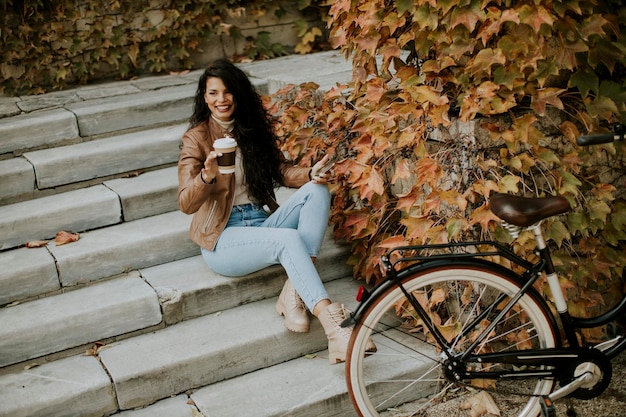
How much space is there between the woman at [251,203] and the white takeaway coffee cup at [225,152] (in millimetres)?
152

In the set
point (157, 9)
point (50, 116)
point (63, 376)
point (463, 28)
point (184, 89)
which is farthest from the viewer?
point (157, 9)

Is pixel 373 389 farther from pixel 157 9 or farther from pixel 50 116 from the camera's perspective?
pixel 157 9

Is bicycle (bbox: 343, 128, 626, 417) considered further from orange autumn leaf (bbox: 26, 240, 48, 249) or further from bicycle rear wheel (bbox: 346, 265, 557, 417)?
orange autumn leaf (bbox: 26, 240, 48, 249)

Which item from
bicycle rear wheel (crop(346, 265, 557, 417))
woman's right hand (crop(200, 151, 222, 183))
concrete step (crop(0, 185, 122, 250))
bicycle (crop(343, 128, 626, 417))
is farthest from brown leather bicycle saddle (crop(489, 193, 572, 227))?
concrete step (crop(0, 185, 122, 250))

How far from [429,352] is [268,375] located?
785mm

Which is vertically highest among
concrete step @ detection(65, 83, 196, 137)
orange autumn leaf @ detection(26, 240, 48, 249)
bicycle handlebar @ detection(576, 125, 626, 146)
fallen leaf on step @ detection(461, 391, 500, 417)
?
bicycle handlebar @ detection(576, 125, 626, 146)

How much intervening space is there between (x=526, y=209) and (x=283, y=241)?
1.20 m

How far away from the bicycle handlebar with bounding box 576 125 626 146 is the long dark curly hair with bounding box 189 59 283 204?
1.59 metres

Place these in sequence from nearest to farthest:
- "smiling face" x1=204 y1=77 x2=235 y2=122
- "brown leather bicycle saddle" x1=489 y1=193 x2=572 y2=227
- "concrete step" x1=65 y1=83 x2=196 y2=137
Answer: "brown leather bicycle saddle" x1=489 y1=193 x2=572 y2=227
"smiling face" x1=204 y1=77 x2=235 y2=122
"concrete step" x1=65 y1=83 x2=196 y2=137

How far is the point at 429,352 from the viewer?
11.2 ft

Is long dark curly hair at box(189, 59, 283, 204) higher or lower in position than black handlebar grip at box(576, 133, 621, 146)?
lower

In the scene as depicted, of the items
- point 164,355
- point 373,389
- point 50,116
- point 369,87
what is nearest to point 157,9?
point 50,116

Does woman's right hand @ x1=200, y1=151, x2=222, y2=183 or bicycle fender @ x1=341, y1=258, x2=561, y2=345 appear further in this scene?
woman's right hand @ x1=200, y1=151, x2=222, y2=183

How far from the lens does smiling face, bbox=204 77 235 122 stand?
135 inches
